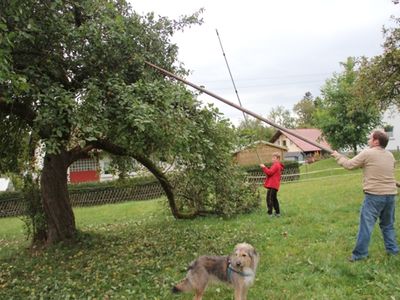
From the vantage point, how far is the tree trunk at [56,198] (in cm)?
1112

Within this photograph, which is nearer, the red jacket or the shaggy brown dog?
the shaggy brown dog

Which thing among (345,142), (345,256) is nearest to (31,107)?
(345,256)

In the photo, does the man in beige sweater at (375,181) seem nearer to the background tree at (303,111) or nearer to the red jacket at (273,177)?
the red jacket at (273,177)

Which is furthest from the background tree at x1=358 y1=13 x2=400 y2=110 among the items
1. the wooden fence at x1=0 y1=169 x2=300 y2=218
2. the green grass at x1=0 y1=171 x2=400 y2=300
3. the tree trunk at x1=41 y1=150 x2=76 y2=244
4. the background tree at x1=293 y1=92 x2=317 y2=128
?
the background tree at x1=293 y1=92 x2=317 y2=128

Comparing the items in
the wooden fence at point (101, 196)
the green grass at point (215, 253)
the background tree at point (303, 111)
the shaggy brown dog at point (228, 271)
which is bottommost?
the green grass at point (215, 253)

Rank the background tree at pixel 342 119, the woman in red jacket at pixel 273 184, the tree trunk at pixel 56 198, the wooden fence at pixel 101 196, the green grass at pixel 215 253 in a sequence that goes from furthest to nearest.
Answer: the background tree at pixel 342 119 < the wooden fence at pixel 101 196 < the woman in red jacket at pixel 273 184 < the tree trunk at pixel 56 198 < the green grass at pixel 215 253

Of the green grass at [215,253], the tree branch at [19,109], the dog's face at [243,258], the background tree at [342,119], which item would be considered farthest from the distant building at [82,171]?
the dog's face at [243,258]


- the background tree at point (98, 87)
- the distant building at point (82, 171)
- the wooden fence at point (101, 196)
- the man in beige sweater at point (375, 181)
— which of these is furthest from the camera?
the distant building at point (82, 171)

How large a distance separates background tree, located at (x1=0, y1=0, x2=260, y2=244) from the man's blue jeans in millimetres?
3102

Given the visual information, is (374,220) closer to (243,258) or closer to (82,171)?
(243,258)

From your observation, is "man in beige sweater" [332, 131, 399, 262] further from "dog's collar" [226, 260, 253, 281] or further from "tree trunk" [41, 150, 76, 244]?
"tree trunk" [41, 150, 76, 244]

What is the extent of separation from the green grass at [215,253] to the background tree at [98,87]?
215cm

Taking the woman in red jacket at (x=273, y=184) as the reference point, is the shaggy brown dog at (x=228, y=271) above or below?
below

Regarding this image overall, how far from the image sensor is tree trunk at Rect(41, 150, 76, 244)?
36.5ft
